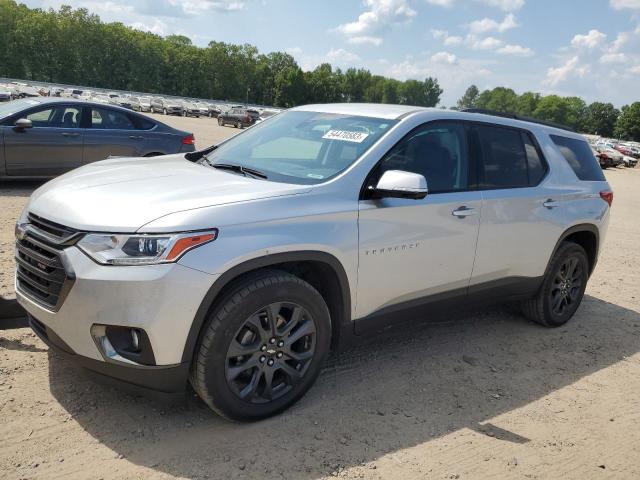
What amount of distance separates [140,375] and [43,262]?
31.2 inches

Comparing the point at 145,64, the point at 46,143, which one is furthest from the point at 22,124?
the point at 145,64

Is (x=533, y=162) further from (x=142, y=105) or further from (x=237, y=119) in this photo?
(x=142, y=105)

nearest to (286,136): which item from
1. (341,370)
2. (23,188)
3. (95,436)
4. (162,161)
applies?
(162,161)

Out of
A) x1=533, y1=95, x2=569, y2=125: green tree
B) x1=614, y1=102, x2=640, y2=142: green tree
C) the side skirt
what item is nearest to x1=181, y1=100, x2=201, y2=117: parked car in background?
the side skirt

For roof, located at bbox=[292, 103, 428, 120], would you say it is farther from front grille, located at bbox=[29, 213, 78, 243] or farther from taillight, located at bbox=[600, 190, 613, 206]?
taillight, located at bbox=[600, 190, 613, 206]

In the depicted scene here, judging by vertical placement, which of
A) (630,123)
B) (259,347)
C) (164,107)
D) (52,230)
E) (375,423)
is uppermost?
(630,123)

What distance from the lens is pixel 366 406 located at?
367 cm

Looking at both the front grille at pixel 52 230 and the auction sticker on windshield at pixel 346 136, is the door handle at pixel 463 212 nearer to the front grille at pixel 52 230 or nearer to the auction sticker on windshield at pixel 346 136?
the auction sticker on windshield at pixel 346 136

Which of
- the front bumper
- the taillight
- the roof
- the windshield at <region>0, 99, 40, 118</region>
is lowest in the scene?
the front bumper

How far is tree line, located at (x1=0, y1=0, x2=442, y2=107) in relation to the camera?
361 feet

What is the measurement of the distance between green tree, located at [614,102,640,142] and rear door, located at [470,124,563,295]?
135821 mm

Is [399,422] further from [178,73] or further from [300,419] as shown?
[178,73]

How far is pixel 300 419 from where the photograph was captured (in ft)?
11.3

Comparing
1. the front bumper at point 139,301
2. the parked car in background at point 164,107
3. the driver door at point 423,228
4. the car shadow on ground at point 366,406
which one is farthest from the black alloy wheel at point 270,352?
the parked car in background at point 164,107
